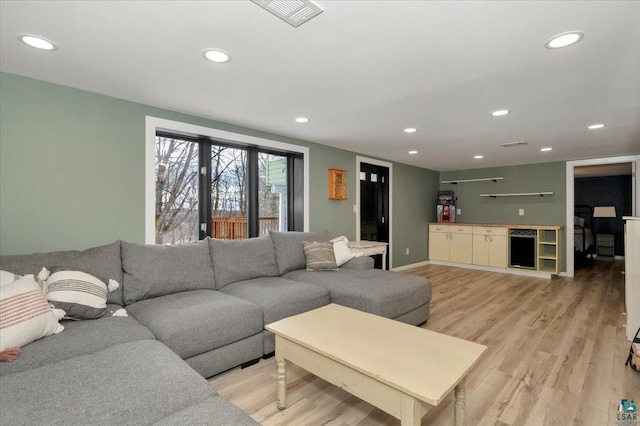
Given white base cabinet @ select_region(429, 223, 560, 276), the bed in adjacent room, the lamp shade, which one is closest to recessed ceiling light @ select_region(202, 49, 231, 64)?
white base cabinet @ select_region(429, 223, 560, 276)

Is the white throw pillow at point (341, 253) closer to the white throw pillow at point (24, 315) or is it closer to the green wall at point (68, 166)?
the green wall at point (68, 166)

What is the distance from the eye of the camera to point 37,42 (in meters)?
1.85

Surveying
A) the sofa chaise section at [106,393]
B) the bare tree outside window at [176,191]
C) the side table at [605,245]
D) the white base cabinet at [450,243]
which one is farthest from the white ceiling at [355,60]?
the side table at [605,245]

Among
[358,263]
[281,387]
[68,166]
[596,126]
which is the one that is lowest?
[281,387]

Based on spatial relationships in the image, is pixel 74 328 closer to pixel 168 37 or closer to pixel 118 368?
pixel 118 368

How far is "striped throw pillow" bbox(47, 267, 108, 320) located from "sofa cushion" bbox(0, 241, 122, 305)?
104 millimetres

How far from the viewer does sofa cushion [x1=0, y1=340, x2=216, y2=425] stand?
1.07 metres

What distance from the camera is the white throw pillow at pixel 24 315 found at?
4.99 ft

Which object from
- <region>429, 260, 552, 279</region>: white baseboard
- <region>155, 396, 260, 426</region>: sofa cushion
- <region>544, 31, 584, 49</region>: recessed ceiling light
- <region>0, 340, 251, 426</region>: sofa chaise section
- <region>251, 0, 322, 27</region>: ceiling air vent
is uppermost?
<region>251, 0, 322, 27</region>: ceiling air vent

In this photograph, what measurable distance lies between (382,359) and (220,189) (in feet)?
9.05

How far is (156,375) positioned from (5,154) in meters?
2.18

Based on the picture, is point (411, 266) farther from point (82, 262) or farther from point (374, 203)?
point (82, 262)

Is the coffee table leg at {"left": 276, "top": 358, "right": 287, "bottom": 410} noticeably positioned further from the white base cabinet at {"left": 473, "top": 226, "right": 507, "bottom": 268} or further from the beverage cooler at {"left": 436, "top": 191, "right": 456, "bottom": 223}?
the beverage cooler at {"left": 436, "top": 191, "right": 456, "bottom": 223}

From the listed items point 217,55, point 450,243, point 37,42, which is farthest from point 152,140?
point 450,243
